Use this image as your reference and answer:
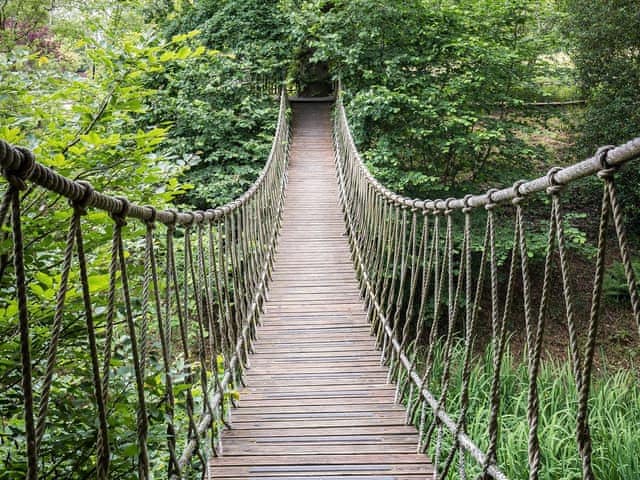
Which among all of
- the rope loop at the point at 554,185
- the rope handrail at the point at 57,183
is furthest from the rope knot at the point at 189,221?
the rope loop at the point at 554,185

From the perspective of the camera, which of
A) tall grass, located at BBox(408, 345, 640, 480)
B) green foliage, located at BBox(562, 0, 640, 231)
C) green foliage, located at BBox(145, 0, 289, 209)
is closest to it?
tall grass, located at BBox(408, 345, 640, 480)

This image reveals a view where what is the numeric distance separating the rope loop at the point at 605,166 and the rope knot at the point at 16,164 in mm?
855

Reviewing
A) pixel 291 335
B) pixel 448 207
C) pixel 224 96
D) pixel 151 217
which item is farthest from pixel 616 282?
pixel 151 217

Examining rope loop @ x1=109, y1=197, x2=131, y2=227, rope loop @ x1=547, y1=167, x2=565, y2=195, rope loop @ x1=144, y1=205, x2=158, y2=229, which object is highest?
rope loop @ x1=547, y1=167, x2=565, y2=195

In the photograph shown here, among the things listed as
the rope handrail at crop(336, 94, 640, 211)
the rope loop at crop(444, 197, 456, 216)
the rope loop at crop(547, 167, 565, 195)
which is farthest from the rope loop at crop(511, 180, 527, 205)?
the rope loop at crop(444, 197, 456, 216)

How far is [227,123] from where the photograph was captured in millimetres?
8914

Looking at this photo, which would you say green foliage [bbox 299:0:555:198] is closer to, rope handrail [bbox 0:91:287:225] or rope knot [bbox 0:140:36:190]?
rope handrail [bbox 0:91:287:225]

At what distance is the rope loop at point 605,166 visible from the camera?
90 cm

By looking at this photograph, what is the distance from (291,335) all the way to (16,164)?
3.12m

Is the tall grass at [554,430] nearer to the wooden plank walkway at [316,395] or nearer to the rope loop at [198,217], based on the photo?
the wooden plank walkway at [316,395]

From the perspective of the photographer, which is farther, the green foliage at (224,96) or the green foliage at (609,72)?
the green foliage at (224,96)

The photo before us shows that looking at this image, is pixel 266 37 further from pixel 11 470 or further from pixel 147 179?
pixel 11 470

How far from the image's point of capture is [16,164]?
781mm

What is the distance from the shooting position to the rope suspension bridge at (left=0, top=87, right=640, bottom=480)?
988 mm
